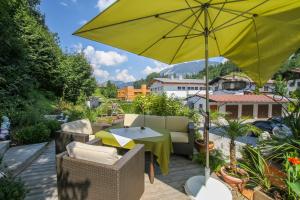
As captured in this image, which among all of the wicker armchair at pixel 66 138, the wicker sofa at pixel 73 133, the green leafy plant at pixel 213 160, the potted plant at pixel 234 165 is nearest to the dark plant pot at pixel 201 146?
the green leafy plant at pixel 213 160

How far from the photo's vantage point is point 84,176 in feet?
7.63

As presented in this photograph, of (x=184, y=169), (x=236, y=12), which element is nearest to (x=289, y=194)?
(x=184, y=169)

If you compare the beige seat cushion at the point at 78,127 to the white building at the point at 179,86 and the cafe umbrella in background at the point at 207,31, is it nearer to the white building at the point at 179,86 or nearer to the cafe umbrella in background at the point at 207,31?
the cafe umbrella in background at the point at 207,31

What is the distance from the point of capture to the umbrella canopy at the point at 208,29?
2240mm

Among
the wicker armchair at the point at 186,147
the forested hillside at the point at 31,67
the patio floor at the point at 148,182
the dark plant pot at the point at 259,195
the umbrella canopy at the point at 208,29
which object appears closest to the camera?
the umbrella canopy at the point at 208,29

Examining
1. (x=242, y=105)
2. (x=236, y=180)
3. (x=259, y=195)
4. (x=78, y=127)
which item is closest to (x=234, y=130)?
(x=236, y=180)

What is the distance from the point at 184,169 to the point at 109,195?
215 centimetres

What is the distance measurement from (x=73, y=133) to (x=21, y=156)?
1507mm

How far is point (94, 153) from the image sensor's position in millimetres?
2381

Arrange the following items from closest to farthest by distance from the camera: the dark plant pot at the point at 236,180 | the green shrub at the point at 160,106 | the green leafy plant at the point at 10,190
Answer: the green leafy plant at the point at 10,190 → the dark plant pot at the point at 236,180 → the green shrub at the point at 160,106

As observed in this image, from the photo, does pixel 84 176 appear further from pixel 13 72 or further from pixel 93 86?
pixel 93 86

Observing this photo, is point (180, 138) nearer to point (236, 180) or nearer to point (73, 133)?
point (236, 180)

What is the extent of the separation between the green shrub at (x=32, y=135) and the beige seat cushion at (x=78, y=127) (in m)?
1.65

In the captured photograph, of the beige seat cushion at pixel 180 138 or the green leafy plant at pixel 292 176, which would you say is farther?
the beige seat cushion at pixel 180 138
